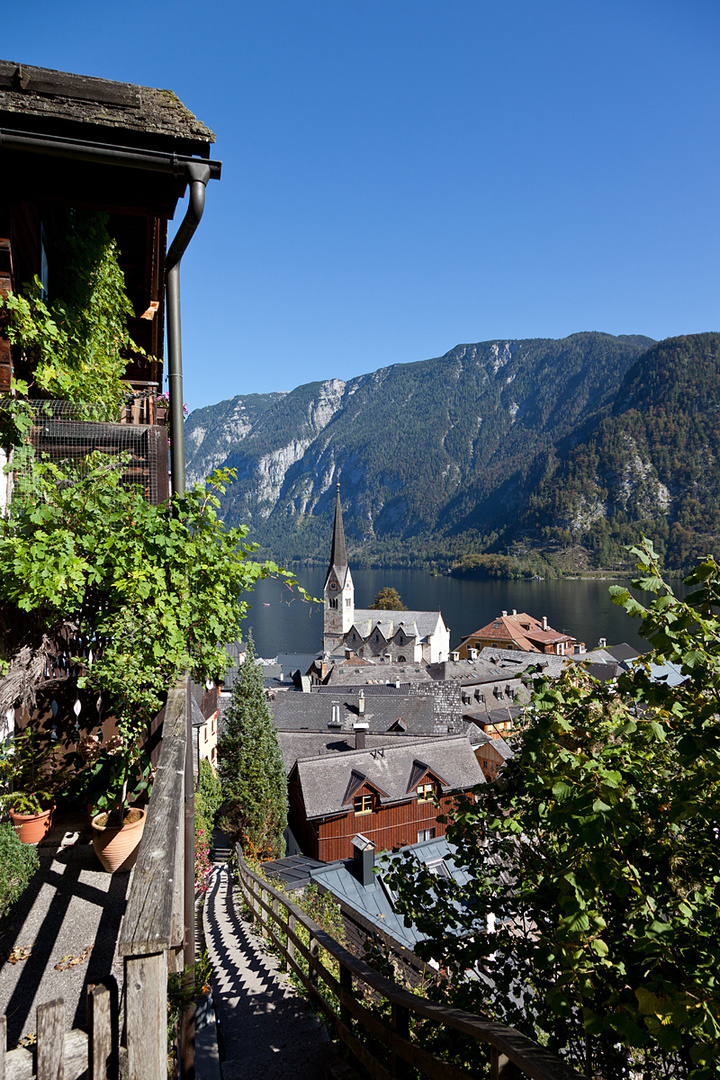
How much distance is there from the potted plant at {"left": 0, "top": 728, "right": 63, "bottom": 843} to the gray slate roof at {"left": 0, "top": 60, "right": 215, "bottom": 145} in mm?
3808

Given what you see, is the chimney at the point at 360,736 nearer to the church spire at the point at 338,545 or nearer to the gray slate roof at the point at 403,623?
the gray slate roof at the point at 403,623

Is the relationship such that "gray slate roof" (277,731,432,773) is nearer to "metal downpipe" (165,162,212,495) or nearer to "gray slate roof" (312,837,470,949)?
"gray slate roof" (312,837,470,949)

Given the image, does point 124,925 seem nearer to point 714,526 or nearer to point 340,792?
point 340,792

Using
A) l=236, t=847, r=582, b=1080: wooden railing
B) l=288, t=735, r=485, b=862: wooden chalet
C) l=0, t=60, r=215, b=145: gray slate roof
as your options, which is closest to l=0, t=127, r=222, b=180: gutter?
l=0, t=60, r=215, b=145: gray slate roof

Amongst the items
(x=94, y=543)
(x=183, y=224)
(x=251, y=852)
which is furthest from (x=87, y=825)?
(x=251, y=852)

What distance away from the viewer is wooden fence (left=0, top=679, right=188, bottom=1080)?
139cm

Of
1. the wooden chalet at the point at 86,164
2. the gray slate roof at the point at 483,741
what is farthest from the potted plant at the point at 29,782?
the gray slate roof at the point at 483,741

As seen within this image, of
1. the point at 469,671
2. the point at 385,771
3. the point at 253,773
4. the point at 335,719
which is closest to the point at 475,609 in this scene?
the point at 469,671

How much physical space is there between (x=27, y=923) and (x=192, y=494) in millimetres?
2695

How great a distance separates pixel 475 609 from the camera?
129000mm

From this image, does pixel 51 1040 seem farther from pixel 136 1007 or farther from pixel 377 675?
pixel 377 675

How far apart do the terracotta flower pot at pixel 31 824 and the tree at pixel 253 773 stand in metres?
18.9

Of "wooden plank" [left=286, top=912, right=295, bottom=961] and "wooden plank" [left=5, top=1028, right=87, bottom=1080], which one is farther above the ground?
"wooden plank" [left=5, top=1028, right=87, bottom=1080]

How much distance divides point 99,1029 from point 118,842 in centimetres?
262
